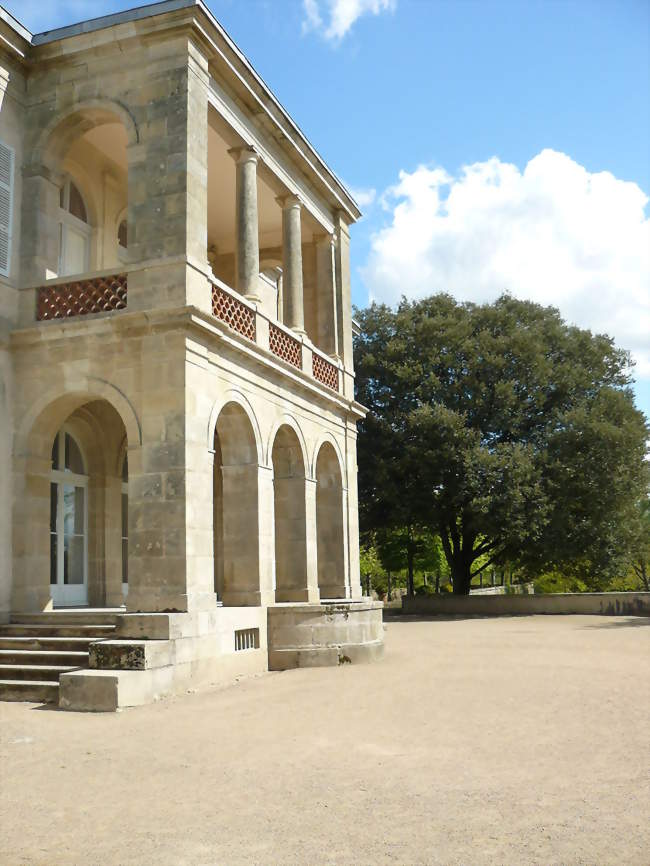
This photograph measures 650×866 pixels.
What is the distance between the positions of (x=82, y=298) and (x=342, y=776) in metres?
8.39

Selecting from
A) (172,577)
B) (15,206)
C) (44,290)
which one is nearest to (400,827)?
(172,577)

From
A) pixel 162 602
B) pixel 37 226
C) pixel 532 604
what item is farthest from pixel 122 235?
pixel 532 604

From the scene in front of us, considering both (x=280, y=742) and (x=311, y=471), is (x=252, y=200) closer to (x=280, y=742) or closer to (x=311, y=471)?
(x=311, y=471)

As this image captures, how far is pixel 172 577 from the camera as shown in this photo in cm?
1122

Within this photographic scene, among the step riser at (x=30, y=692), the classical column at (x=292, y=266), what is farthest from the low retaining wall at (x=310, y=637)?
the classical column at (x=292, y=266)

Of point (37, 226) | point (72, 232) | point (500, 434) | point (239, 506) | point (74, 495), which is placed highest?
point (72, 232)

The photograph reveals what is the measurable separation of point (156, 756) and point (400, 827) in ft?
8.71

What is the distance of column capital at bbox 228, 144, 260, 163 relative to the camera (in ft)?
48.8

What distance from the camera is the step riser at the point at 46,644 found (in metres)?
10.8

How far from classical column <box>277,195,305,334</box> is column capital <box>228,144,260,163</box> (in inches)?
77.2

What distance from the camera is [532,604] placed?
2758cm

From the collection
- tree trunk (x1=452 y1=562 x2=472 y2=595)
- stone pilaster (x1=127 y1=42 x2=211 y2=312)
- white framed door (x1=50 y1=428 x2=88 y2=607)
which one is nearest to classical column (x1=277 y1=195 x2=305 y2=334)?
stone pilaster (x1=127 y1=42 x2=211 y2=312)

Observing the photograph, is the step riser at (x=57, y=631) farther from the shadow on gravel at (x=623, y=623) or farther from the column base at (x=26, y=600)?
the shadow on gravel at (x=623, y=623)

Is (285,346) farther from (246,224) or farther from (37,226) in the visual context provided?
(37,226)
